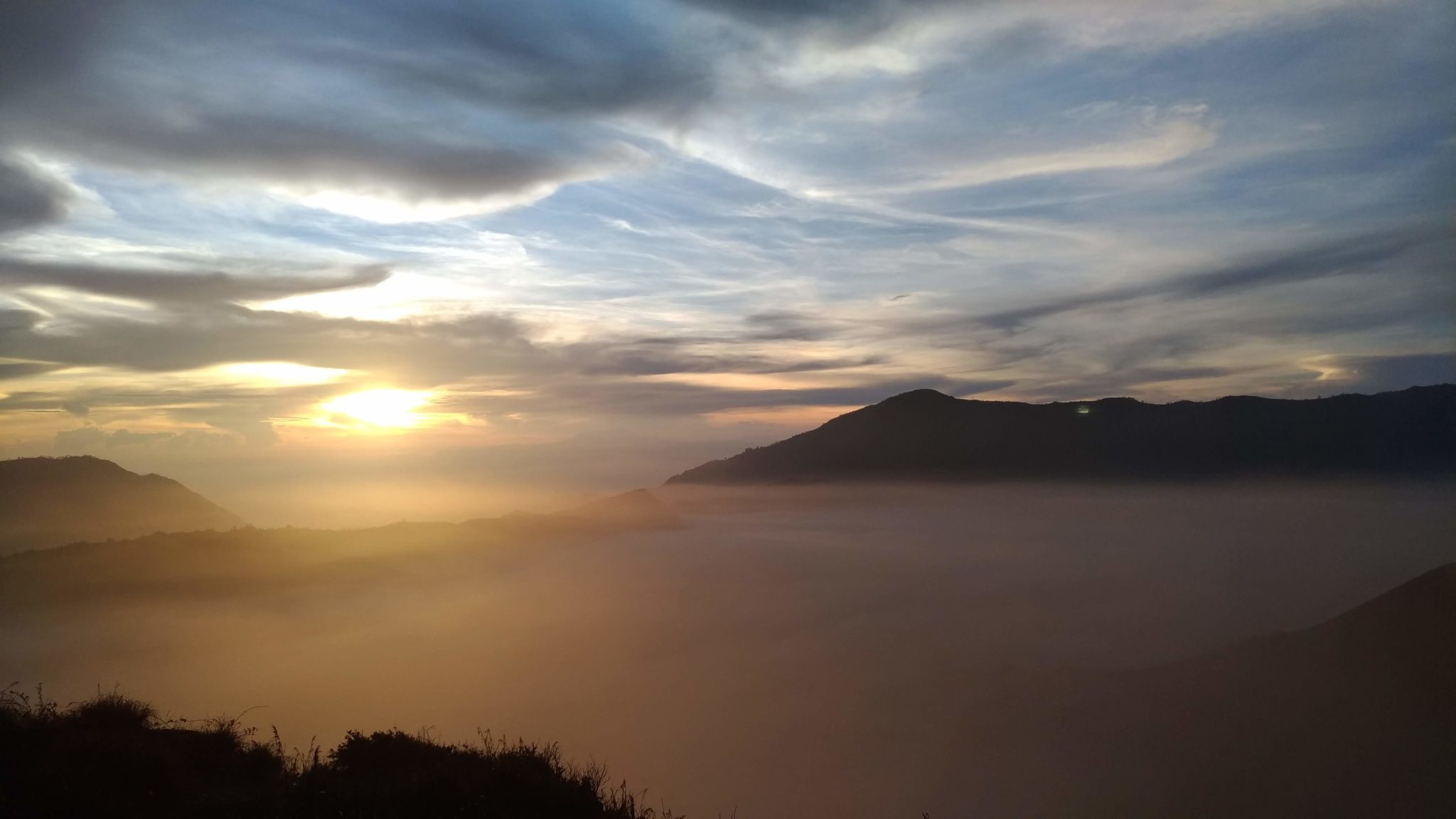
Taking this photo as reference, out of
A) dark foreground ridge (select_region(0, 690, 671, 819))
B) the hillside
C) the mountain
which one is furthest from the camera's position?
the hillside

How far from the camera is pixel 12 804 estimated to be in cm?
989

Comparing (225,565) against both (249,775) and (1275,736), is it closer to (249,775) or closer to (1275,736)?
(249,775)

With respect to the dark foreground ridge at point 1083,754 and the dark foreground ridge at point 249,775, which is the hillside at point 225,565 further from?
the dark foreground ridge at point 249,775

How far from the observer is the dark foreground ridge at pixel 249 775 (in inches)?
414

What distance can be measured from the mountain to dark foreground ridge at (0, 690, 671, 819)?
61.3 metres

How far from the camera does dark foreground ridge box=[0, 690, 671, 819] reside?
10.5 meters

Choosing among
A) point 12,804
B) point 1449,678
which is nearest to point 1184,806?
point 1449,678

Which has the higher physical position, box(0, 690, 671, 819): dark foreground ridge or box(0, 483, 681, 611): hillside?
box(0, 690, 671, 819): dark foreground ridge

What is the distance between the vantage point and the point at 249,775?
13281mm

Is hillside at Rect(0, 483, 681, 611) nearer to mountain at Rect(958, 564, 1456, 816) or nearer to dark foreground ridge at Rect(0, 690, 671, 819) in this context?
mountain at Rect(958, 564, 1456, 816)

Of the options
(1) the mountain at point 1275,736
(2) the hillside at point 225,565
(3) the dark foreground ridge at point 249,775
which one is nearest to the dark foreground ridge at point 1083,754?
(3) the dark foreground ridge at point 249,775

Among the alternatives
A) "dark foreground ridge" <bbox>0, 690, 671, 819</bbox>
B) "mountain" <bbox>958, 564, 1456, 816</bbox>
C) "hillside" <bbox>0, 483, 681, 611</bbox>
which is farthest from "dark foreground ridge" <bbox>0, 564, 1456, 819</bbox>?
"hillside" <bbox>0, 483, 681, 611</bbox>

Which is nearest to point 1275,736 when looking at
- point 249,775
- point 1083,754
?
point 1083,754

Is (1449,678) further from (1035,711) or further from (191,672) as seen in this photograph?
(191,672)
